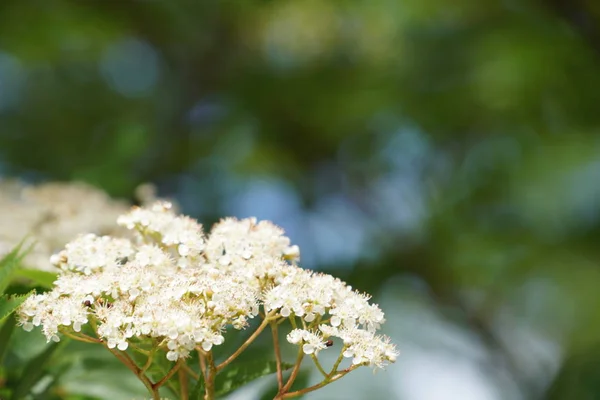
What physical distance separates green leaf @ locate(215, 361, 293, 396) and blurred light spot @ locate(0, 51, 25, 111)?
3671 millimetres

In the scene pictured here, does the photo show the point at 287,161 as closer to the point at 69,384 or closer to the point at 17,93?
the point at 17,93

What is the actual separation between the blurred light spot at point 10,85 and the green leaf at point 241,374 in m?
3.67

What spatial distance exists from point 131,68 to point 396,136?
182 centimetres

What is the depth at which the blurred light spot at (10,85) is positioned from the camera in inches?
169

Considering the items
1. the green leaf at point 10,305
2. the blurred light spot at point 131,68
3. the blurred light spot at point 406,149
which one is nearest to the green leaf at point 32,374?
the green leaf at point 10,305

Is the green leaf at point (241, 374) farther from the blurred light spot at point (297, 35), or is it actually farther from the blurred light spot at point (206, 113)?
the blurred light spot at point (297, 35)

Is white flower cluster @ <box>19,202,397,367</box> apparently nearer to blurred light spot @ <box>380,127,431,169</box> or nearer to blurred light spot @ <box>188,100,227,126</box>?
blurred light spot @ <box>380,127,431,169</box>

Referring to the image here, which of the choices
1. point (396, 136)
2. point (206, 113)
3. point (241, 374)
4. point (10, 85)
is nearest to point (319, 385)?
point (241, 374)

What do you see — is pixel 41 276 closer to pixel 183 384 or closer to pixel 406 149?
pixel 183 384

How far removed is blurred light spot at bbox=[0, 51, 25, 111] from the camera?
429 cm

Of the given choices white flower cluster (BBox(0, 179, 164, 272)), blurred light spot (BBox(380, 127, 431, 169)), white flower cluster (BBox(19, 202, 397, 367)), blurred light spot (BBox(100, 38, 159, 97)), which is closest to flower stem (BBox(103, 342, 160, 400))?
white flower cluster (BBox(19, 202, 397, 367))

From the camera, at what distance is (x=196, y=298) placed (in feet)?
2.64

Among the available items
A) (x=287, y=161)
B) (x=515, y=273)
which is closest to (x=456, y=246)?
(x=515, y=273)

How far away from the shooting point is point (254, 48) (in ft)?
15.3
